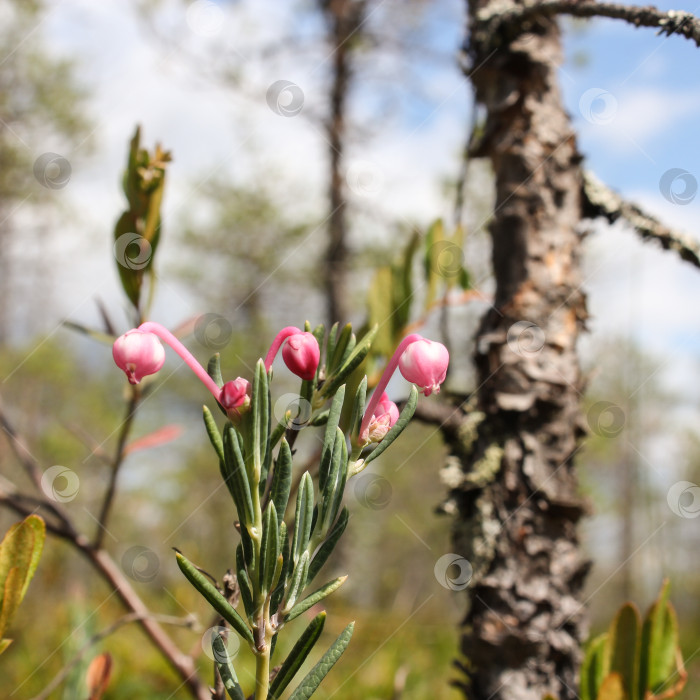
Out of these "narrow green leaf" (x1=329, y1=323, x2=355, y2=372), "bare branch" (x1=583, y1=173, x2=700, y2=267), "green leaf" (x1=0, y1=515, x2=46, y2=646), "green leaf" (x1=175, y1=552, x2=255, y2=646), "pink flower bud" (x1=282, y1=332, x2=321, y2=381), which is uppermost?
"bare branch" (x1=583, y1=173, x2=700, y2=267)

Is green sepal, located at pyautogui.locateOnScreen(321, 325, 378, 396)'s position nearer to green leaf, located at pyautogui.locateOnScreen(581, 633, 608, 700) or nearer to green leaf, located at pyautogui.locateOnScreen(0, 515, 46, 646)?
green leaf, located at pyautogui.locateOnScreen(0, 515, 46, 646)

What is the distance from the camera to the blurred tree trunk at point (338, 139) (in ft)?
17.9

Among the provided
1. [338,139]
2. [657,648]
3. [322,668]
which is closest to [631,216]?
[657,648]

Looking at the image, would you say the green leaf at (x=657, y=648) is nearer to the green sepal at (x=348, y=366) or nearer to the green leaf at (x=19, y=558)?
the green sepal at (x=348, y=366)

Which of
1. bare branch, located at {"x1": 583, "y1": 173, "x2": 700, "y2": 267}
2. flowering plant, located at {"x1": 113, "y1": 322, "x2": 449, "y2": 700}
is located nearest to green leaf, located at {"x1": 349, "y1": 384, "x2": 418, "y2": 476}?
flowering plant, located at {"x1": 113, "y1": 322, "x2": 449, "y2": 700}

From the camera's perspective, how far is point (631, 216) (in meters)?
0.98

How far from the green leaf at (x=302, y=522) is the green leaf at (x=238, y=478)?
0.04 metres

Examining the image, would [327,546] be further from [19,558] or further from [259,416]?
[19,558]

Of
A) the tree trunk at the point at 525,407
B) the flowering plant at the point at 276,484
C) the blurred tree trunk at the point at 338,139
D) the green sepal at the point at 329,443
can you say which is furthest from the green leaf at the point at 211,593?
the blurred tree trunk at the point at 338,139

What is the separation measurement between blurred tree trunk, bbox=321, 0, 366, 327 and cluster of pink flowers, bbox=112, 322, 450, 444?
15.8 ft

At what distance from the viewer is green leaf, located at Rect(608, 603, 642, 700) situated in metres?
0.75

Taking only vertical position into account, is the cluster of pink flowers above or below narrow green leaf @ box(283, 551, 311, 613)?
above

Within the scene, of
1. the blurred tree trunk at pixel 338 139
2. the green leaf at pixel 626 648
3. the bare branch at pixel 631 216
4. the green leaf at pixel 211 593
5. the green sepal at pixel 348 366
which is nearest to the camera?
the green leaf at pixel 211 593

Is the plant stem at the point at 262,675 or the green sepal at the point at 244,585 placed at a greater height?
the green sepal at the point at 244,585
